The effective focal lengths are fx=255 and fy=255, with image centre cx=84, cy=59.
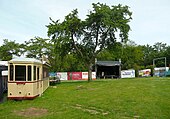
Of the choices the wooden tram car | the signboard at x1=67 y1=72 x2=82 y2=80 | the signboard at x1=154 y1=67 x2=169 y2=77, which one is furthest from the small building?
the wooden tram car

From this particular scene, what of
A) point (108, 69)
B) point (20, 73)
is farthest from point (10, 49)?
point (20, 73)

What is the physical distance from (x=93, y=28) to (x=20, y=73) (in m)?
23.1

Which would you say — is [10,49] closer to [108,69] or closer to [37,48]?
[37,48]

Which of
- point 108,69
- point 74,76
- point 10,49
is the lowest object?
point 74,76

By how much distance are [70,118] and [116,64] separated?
46107 millimetres

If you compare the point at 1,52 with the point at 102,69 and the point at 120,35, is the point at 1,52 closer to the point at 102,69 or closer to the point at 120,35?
the point at 102,69

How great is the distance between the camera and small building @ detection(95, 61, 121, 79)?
5506 cm

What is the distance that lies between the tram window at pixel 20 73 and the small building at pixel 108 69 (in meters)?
39.9

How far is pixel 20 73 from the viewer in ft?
49.6

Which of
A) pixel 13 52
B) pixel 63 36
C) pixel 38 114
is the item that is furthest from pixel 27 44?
pixel 38 114

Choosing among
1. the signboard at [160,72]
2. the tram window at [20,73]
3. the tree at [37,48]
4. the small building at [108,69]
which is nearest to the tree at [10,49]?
the tree at [37,48]

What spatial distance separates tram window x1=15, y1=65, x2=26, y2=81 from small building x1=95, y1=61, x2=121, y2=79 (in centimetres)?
3988

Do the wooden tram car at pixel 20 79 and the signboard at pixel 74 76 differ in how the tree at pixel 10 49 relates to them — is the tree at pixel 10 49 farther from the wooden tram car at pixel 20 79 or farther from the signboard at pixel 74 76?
the wooden tram car at pixel 20 79

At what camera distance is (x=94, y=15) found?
1366 inches
